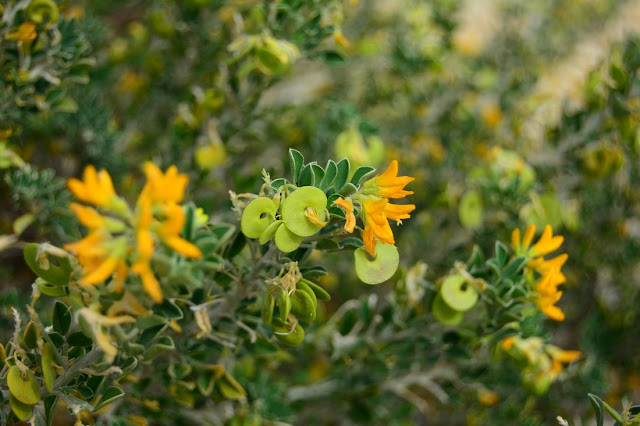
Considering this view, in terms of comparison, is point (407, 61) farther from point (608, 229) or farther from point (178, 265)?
point (178, 265)

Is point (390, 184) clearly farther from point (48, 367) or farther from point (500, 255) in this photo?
point (48, 367)

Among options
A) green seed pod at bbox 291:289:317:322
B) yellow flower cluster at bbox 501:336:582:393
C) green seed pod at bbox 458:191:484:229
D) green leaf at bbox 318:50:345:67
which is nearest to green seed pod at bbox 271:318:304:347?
green seed pod at bbox 291:289:317:322

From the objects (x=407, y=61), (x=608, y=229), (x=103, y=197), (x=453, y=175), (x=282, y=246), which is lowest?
(x=608, y=229)

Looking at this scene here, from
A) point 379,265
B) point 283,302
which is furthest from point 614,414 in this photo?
point 283,302

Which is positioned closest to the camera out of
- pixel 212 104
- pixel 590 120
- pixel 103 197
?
pixel 103 197

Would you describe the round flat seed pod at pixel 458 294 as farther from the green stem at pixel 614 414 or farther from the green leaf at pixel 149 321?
the green leaf at pixel 149 321

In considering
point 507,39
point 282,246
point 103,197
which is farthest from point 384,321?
point 507,39
